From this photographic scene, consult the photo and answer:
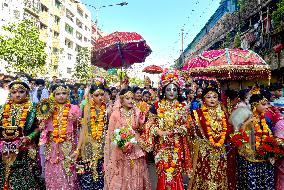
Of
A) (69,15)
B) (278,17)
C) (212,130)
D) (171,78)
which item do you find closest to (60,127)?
(171,78)

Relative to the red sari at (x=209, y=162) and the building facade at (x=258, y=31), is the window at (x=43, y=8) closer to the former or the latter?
the building facade at (x=258, y=31)

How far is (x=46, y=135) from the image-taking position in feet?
19.4

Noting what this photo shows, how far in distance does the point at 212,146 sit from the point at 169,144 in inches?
25.3

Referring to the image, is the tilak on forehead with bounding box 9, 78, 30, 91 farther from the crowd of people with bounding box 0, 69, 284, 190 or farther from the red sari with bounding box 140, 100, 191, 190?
the red sari with bounding box 140, 100, 191, 190

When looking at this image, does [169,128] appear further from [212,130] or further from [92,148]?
[92,148]

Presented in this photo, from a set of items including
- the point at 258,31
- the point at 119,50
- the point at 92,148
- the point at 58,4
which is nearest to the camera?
the point at 92,148

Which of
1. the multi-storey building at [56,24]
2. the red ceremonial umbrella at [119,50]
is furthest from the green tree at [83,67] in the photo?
the red ceremonial umbrella at [119,50]

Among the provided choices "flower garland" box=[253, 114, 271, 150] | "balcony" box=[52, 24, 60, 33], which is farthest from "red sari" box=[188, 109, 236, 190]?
"balcony" box=[52, 24, 60, 33]

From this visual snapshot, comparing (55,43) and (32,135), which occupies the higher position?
(55,43)

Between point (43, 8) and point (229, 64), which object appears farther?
point (43, 8)

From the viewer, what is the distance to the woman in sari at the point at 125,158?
19.2 ft

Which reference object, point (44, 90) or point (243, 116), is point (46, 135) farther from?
point (44, 90)

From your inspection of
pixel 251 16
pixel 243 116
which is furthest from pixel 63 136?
pixel 251 16

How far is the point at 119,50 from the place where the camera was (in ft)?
28.9
